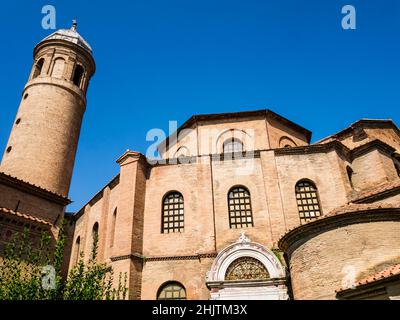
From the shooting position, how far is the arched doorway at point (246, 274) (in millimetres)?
11445

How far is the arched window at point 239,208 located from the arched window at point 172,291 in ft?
9.88

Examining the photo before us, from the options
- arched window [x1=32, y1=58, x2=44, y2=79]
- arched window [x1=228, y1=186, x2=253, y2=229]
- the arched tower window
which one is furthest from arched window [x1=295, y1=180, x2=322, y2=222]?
arched window [x1=32, y1=58, x2=44, y2=79]

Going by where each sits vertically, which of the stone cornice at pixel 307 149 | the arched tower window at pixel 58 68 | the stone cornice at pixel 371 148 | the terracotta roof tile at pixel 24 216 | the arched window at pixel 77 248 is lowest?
the terracotta roof tile at pixel 24 216

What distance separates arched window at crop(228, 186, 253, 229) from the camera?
13.5 m

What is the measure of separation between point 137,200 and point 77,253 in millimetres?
5673

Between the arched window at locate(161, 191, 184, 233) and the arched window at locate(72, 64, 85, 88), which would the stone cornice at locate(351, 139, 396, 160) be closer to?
the arched window at locate(161, 191, 184, 233)

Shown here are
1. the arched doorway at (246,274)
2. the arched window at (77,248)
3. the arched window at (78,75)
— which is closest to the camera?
the arched doorway at (246,274)

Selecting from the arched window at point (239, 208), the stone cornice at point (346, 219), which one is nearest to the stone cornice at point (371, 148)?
the arched window at point (239, 208)

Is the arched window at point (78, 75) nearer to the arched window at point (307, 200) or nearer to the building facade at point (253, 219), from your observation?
the building facade at point (253, 219)

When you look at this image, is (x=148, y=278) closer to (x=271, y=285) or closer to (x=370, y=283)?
(x=271, y=285)

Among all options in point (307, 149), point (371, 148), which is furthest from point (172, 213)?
point (371, 148)

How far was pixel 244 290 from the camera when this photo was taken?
11625 mm

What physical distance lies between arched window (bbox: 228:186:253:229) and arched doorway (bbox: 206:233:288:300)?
3.83ft

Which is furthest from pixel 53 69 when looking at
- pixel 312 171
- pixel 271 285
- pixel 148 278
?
pixel 271 285
